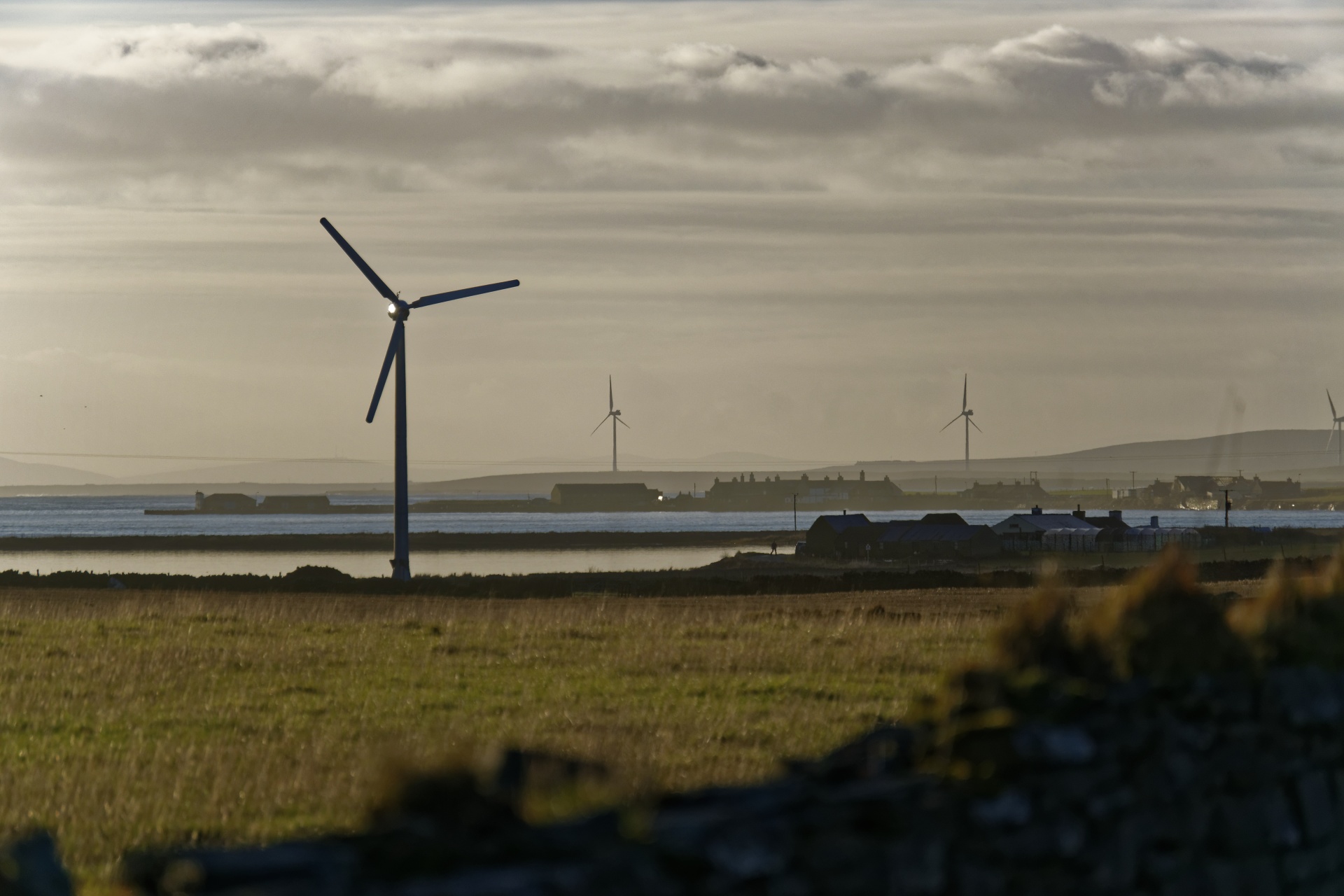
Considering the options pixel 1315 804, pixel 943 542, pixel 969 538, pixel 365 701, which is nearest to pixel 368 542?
pixel 943 542

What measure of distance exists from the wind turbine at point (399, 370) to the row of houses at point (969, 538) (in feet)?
200

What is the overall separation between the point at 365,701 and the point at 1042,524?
399 feet

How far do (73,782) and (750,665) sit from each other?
13306 mm

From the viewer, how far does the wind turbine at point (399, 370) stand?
7050 centimetres

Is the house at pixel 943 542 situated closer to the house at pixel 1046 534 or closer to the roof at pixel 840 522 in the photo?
the house at pixel 1046 534

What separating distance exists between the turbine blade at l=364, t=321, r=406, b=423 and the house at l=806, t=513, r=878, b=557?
217 ft

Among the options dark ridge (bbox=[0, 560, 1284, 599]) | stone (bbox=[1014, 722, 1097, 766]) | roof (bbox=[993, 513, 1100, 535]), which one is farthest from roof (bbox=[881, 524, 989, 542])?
stone (bbox=[1014, 722, 1097, 766])

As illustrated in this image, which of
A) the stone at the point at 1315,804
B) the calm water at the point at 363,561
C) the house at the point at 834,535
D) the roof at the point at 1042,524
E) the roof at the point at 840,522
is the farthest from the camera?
the roof at the point at 1042,524

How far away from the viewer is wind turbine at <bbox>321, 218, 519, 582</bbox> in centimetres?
7050

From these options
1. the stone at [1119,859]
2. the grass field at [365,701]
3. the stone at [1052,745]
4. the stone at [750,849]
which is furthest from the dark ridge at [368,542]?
the stone at [750,849]

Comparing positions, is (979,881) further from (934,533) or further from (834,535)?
(834,535)

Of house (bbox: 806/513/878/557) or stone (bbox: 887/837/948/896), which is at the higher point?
stone (bbox: 887/837/948/896)

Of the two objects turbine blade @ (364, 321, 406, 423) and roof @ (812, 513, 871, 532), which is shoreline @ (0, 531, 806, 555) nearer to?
roof @ (812, 513, 871, 532)

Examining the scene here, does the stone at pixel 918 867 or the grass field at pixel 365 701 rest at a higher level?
the stone at pixel 918 867
